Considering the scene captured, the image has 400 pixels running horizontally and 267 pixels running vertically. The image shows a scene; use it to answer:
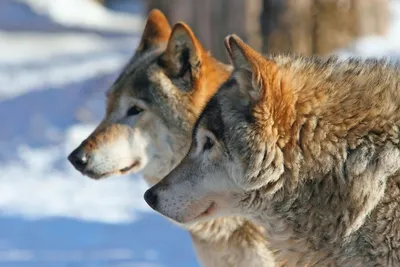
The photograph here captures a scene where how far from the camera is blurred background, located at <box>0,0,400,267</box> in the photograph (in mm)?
7508

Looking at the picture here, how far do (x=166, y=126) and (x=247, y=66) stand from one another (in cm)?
165

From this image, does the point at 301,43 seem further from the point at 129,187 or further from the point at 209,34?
the point at 129,187

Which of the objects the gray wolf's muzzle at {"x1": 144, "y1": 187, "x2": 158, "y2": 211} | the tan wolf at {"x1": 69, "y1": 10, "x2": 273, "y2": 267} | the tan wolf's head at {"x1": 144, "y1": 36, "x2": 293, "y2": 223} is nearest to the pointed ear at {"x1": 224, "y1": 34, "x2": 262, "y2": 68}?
the tan wolf's head at {"x1": 144, "y1": 36, "x2": 293, "y2": 223}

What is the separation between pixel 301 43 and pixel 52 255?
10.9 ft

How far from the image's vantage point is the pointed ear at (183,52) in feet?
16.7

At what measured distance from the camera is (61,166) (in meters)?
9.17

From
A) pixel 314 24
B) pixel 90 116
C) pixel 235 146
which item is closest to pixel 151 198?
pixel 235 146

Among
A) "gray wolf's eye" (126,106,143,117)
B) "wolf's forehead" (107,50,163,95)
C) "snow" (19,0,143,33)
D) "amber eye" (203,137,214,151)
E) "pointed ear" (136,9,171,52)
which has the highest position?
"amber eye" (203,137,214,151)

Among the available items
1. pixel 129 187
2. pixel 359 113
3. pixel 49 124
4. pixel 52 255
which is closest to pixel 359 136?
pixel 359 113

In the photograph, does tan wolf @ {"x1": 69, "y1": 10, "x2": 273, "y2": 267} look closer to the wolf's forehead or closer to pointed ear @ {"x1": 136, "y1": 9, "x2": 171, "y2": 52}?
the wolf's forehead

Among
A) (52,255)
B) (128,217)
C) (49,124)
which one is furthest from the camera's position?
(49,124)

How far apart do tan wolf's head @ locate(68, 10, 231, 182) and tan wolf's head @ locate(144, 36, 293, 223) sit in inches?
48.4

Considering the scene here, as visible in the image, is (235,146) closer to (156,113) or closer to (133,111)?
(156,113)

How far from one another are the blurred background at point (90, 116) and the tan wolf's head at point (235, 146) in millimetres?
3142
